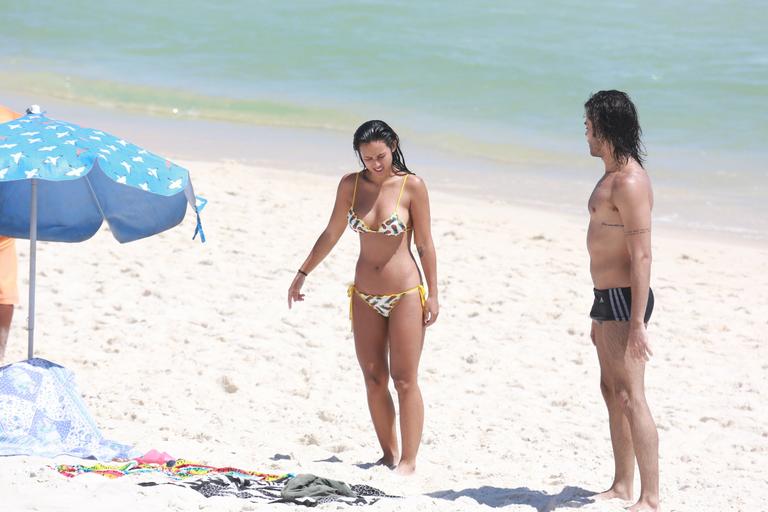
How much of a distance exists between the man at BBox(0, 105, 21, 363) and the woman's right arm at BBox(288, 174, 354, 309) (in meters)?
1.76

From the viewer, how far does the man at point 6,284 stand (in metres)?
5.65

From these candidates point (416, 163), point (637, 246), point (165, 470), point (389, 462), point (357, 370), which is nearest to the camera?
point (637, 246)

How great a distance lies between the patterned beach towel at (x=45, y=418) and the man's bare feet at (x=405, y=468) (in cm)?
116

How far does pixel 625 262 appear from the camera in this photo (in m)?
4.10

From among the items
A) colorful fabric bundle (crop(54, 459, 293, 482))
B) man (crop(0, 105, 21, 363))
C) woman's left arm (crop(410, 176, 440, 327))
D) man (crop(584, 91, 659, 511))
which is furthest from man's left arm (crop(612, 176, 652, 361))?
man (crop(0, 105, 21, 363))

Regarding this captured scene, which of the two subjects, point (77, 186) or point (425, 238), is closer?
point (425, 238)

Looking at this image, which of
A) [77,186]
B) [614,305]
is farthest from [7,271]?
[614,305]

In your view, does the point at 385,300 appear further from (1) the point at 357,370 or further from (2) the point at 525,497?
(1) the point at 357,370

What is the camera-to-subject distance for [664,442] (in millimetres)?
5422

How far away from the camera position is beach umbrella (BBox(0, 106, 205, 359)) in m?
4.39

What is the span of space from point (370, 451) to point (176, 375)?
137 centimetres

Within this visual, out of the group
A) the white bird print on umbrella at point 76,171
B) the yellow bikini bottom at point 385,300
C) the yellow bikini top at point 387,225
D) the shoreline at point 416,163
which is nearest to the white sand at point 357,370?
the yellow bikini bottom at point 385,300

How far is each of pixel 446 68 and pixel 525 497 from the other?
1796cm

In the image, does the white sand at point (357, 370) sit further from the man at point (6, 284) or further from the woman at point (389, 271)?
the woman at point (389, 271)
